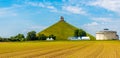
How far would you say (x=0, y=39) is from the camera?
463 feet
